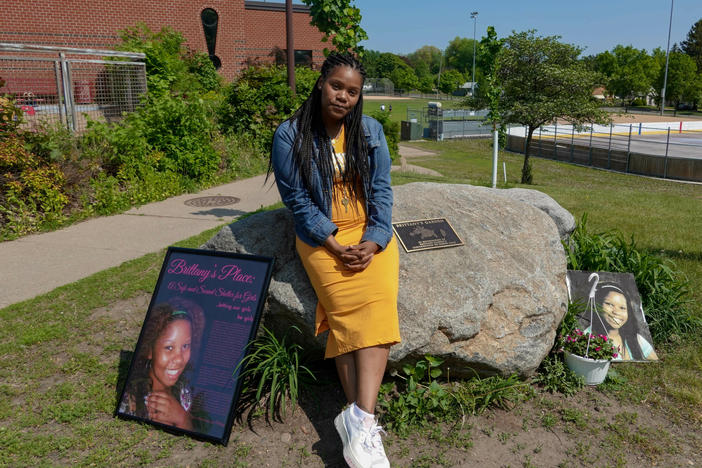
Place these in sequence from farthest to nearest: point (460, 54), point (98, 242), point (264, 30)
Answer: point (460, 54)
point (264, 30)
point (98, 242)

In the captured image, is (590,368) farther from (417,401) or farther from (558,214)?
(558,214)

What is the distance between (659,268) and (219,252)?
11.8 ft

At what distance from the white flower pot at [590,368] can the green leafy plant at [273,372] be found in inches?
70.6

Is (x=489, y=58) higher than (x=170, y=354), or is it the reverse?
(x=489, y=58)

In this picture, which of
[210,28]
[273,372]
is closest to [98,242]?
[273,372]

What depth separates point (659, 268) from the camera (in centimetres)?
462

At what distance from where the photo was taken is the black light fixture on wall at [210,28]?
22.8 metres

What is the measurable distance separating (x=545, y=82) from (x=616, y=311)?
16.0m

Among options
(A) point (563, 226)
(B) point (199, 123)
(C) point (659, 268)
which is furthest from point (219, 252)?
(B) point (199, 123)

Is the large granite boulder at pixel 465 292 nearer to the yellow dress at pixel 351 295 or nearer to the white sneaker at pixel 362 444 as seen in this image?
the yellow dress at pixel 351 295

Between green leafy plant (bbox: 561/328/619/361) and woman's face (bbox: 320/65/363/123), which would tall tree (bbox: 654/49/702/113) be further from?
woman's face (bbox: 320/65/363/123)

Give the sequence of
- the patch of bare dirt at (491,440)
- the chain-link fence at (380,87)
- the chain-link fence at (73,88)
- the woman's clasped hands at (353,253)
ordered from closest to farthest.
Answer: the patch of bare dirt at (491,440)
the woman's clasped hands at (353,253)
the chain-link fence at (73,88)
the chain-link fence at (380,87)

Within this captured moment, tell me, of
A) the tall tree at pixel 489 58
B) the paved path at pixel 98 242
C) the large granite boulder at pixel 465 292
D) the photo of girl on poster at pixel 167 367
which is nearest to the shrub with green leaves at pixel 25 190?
the paved path at pixel 98 242

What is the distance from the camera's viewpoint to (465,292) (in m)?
3.49
